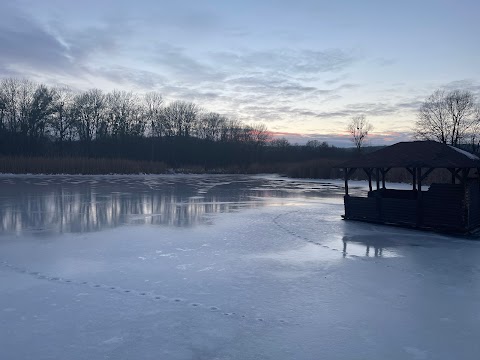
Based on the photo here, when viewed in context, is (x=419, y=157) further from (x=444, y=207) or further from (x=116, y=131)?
(x=116, y=131)

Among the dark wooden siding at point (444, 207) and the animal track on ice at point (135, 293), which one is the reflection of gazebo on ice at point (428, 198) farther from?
the animal track on ice at point (135, 293)

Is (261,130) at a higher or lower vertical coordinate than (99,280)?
higher

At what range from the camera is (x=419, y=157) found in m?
11.1

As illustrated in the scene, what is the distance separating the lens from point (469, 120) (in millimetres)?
50031

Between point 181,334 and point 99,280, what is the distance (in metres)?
2.35

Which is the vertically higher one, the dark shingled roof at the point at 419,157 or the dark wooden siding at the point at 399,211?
the dark shingled roof at the point at 419,157

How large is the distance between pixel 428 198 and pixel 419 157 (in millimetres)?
1221

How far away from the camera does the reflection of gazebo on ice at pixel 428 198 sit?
1011 cm

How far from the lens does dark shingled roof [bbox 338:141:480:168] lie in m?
10.4

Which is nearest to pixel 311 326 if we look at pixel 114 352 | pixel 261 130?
pixel 114 352

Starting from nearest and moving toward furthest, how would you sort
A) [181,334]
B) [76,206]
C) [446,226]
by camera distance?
1. [181,334]
2. [446,226]
3. [76,206]

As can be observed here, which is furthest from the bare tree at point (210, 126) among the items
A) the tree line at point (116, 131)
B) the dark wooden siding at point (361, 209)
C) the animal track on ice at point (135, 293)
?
the animal track on ice at point (135, 293)

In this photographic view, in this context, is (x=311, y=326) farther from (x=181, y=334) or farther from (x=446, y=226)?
(x=446, y=226)

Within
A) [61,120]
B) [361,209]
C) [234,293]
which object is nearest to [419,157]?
[361,209]
